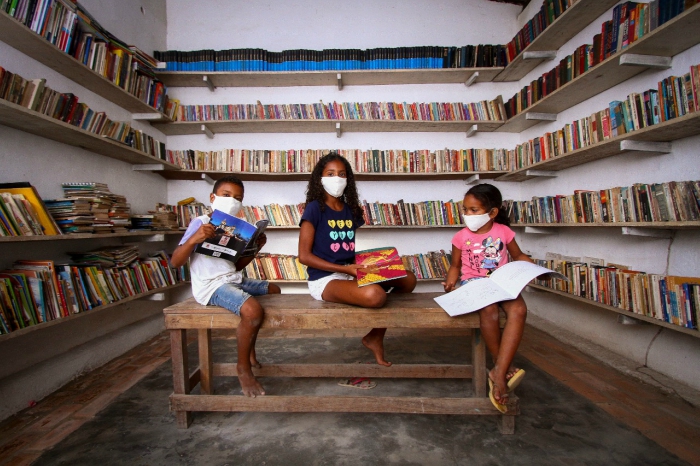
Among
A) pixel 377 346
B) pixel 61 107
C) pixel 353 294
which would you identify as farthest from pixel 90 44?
pixel 377 346

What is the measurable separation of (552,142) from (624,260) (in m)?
1.08

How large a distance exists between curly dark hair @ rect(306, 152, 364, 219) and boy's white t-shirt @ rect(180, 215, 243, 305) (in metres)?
0.58

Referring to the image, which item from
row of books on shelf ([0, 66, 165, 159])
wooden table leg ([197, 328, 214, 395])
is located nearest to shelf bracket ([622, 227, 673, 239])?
wooden table leg ([197, 328, 214, 395])

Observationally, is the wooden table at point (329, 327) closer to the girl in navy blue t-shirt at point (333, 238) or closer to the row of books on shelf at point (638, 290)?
the girl in navy blue t-shirt at point (333, 238)

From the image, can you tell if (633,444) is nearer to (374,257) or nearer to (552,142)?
(374,257)

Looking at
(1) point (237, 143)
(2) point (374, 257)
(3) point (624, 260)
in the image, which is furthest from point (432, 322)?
(1) point (237, 143)

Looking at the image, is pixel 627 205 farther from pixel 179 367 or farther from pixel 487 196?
pixel 179 367

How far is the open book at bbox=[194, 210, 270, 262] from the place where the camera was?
5.00 feet

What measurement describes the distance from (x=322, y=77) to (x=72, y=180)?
2354mm

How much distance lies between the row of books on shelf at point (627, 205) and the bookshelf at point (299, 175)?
27.1 inches

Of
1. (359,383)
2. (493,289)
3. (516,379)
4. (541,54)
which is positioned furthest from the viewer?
(541,54)

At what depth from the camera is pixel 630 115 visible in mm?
1962

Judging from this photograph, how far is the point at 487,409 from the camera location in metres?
1.35

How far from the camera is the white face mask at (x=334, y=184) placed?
5.72 feet
